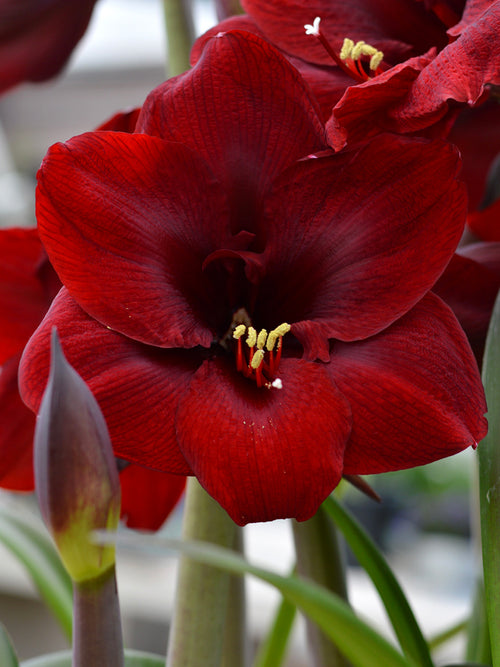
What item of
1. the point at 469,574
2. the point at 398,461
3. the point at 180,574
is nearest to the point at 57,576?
the point at 180,574

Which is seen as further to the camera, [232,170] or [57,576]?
[57,576]

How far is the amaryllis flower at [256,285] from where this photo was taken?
0.83 feet

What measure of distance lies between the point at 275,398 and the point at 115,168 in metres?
0.09

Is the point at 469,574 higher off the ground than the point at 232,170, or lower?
lower

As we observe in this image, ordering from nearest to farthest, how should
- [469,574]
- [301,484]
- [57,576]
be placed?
[301,484]
[57,576]
[469,574]

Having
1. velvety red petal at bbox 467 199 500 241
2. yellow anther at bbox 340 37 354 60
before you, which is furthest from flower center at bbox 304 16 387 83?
velvety red petal at bbox 467 199 500 241

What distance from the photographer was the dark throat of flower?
271 millimetres

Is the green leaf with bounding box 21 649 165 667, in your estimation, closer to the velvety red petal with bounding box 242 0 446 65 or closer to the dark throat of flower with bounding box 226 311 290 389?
the dark throat of flower with bounding box 226 311 290 389

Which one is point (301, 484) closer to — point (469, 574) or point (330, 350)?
point (330, 350)

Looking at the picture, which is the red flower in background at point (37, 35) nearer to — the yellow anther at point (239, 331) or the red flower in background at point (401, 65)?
the red flower in background at point (401, 65)

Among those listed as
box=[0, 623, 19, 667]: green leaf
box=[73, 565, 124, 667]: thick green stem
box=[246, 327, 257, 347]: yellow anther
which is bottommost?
box=[0, 623, 19, 667]: green leaf

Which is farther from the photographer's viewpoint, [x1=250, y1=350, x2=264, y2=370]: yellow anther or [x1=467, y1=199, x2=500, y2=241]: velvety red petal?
[x1=467, y1=199, x2=500, y2=241]: velvety red petal

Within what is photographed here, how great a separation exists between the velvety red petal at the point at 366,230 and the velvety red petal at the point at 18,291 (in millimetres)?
122

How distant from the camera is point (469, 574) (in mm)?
1531
